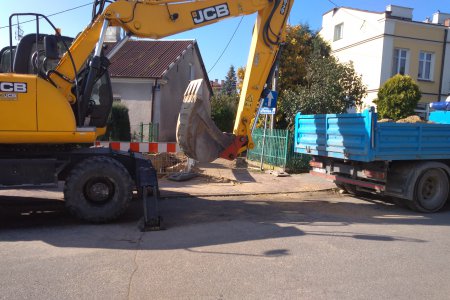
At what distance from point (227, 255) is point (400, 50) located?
767 inches

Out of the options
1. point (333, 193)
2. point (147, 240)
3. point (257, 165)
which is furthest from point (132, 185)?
point (257, 165)

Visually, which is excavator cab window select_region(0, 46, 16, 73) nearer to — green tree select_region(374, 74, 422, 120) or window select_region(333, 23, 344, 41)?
green tree select_region(374, 74, 422, 120)

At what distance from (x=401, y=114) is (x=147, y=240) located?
15.1 m

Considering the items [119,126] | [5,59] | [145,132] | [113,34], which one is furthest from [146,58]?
[5,59]

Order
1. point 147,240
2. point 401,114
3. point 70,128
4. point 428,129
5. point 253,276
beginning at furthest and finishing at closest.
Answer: point 401,114
point 428,129
point 70,128
point 147,240
point 253,276

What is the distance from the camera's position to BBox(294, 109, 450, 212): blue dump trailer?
839 centimetres

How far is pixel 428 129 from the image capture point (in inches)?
356

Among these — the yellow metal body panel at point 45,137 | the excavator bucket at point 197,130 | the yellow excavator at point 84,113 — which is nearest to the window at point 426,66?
the yellow excavator at point 84,113

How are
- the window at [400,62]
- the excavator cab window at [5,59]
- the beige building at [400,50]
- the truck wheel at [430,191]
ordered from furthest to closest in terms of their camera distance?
the window at [400,62], the beige building at [400,50], the truck wheel at [430,191], the excavator cab window at [5,59]

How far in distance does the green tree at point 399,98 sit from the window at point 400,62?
3397 millimetres

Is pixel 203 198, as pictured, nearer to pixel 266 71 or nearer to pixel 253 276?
pixel 266 71

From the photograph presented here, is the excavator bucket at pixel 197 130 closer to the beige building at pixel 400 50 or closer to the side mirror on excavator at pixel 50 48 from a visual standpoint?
the side mirror on excavator at pixel 50 48

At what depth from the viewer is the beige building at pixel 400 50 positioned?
21.1 m

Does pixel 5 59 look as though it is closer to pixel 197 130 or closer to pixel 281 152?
pixel 197 130
